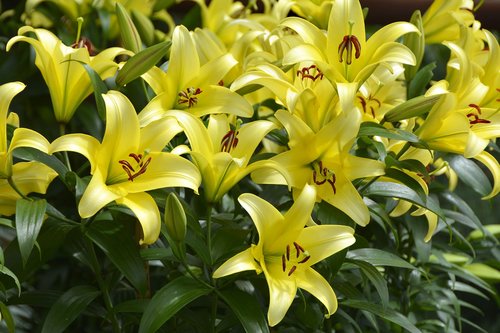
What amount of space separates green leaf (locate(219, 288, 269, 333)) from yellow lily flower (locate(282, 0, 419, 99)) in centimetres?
21

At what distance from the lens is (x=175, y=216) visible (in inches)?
29.4

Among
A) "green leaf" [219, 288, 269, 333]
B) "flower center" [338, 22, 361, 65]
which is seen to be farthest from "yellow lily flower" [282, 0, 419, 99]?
"green leaf" [219, 288, 269, 333]

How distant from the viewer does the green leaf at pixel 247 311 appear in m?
0.77

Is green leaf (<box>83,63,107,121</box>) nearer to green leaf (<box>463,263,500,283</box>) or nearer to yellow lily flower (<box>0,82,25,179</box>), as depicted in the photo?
yellow lily flower (<box>0,82,25,179</box>)

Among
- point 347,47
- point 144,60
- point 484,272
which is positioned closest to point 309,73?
point 347,47

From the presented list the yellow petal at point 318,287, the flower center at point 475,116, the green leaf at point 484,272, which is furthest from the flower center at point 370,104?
the green leaf at point 484,272

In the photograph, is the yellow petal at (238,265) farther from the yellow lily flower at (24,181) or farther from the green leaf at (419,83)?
the green leaf at (419,83)

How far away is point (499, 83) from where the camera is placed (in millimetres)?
946

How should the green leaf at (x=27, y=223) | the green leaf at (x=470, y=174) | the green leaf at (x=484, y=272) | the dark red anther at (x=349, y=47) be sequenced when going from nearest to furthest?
the green leaf at (x=27, y=223), the dark red anther at (x=349, y=47), the green leaf at (x=470, y=174), the green leaf at (x=484, y=272)

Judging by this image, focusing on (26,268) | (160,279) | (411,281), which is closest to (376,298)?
(411,281)

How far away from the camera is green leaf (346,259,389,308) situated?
2.79ft

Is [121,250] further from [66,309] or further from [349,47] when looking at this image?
[349,47]

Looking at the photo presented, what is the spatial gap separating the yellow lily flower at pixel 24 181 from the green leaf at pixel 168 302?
0.52 ft

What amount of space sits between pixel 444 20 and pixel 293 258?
0.47 meters
